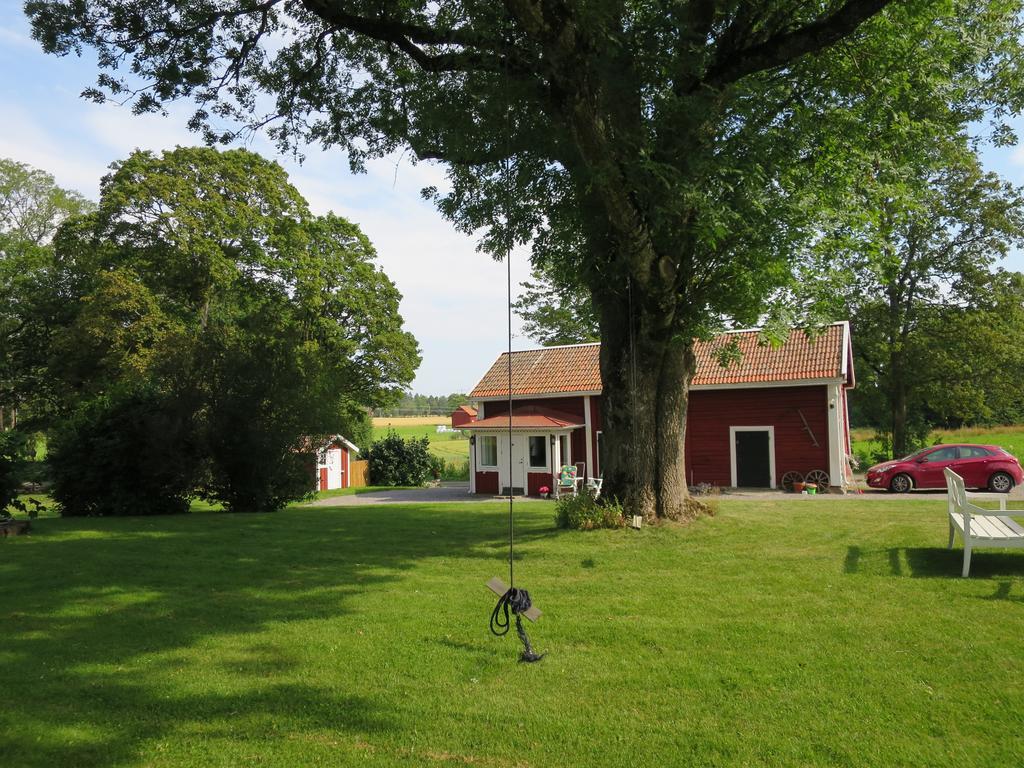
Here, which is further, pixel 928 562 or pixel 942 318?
pixel 942 318

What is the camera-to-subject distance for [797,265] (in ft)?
38.4

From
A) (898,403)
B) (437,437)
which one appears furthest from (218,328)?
(437,437)

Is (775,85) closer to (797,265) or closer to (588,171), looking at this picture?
(797,265)

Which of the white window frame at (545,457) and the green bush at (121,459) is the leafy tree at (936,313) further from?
the green bush at (121,459)

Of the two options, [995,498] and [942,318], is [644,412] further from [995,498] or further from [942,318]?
[942,318]

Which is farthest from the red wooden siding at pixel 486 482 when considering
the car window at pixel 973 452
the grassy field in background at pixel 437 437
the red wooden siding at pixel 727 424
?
the grassy field in background at pixel 437 437

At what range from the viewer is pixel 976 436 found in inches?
1853

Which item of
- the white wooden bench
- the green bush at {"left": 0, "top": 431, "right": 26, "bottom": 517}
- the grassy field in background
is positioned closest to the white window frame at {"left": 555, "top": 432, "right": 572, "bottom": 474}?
the green bush at {"left": 0, "top": 431, "right": 26, "bottom": 517}

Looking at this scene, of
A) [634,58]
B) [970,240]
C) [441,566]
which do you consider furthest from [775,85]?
[970,240]

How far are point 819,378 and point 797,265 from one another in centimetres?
1431

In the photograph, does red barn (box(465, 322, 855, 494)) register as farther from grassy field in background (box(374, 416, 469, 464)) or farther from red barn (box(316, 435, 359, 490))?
grassy field in background (box(374, 416, 469, 464))

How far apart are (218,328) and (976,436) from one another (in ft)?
156

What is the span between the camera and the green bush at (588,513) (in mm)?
11828

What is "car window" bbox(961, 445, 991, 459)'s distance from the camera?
895 inches
